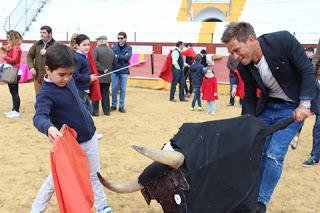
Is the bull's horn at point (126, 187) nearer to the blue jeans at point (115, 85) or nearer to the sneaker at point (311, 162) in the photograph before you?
the sneaker at point (311, 162)

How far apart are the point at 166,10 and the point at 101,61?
14.4 m

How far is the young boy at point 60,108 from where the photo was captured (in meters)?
2.56

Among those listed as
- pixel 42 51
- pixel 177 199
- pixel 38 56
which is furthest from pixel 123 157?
pixel 177 199

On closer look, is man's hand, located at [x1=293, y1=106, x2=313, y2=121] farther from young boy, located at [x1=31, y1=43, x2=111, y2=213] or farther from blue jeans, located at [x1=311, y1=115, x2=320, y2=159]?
blue jeans, located at [x1=311, y1=115, x2=320, y2=159]

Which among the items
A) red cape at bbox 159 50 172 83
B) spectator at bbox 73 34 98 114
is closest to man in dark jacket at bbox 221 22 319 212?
spectator at bbox 73 34 98 114

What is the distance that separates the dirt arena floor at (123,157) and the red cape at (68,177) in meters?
1.11

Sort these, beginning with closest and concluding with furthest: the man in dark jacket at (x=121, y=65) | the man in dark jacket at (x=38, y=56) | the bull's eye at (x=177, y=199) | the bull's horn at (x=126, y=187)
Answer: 1. the bull's eye at (x=177, y=199)
2. the bull's horn at (x=126, y=187)
3. the man in dark jacket at (x=38, y=56)
4. the man in dark jacket at (x=121, y=65)

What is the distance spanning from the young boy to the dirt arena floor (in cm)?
86

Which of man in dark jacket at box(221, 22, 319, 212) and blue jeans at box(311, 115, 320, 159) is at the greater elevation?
man in dark jacket at box(221, 22, 319, 212)

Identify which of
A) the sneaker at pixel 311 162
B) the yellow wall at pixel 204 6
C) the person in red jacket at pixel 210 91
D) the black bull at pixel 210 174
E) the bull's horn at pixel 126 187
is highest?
the yellow wall at pixel 204 6

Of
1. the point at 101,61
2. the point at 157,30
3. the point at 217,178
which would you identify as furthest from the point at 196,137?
the point at 157,30

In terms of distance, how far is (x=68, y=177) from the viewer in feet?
8.07

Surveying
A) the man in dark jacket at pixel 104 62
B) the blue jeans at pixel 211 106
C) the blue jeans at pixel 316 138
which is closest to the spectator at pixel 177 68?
the blue jeans at pixel 211 106

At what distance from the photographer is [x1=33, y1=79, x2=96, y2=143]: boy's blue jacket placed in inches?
104
